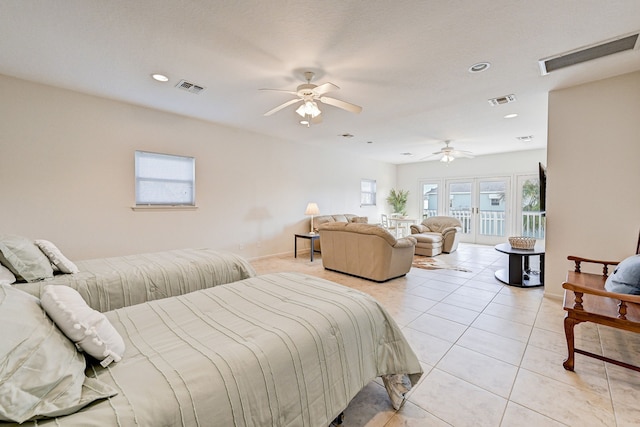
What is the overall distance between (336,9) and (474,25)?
3.78 feet

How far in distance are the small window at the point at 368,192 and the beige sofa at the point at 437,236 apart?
6.63 ft

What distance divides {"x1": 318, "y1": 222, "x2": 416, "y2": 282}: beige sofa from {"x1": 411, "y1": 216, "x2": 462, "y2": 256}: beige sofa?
1895 mm

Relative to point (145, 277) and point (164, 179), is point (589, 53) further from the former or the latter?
point (164, 179)

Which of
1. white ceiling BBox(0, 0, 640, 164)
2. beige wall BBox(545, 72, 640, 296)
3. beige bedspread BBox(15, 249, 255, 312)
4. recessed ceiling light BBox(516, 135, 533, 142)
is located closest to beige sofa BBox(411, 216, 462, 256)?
recessed ceiling light BBox(516, 135, 533, 142)

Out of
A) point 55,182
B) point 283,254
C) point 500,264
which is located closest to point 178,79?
point 55,182

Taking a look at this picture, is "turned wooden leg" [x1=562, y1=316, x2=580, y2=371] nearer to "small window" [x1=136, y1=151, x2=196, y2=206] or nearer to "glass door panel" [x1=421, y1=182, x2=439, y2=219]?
"small window" [x1=136, y1=151, x2=196, y2=206]

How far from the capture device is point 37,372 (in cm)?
81

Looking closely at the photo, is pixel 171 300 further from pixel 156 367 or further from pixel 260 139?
pixel 260 139

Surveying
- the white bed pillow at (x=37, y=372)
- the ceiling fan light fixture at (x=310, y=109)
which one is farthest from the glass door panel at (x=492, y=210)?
the white bed pillow at (x=37, y=372)

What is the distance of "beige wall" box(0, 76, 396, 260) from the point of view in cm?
321

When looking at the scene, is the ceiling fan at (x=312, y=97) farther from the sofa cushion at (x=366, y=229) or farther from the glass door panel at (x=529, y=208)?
the glass door panel at (x=529, y=208)

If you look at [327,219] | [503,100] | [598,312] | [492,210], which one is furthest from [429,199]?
[598,312]

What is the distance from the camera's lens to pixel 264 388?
1.05 metres

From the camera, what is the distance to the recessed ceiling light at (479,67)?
281 cm
